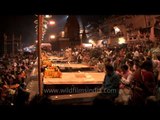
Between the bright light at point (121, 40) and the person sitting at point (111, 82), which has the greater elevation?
the bright light at point (121, 40)

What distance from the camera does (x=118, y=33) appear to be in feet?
72.4

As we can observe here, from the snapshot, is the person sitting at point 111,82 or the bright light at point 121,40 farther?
the bright light at point 121,40

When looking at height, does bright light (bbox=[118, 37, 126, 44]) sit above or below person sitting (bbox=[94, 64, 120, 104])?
above

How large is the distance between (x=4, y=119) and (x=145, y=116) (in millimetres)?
2465

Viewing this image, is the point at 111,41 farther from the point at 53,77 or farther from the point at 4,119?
the point at 4,119

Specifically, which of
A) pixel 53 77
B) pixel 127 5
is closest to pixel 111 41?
pixel 53 77

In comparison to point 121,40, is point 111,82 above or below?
below

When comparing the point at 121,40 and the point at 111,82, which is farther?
the point at 121,40

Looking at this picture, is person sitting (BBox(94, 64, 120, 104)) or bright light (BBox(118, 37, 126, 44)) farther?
bright light (BBox(118, 37, 126, 44))

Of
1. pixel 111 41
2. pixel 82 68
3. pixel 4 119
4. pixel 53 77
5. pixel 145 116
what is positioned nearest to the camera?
pixel 4 119

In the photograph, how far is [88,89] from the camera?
31.1 ft

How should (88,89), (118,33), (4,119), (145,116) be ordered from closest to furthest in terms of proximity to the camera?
(4,119) → (145,116) → (88,89) → (118,33)

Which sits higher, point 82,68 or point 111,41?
point 111,41

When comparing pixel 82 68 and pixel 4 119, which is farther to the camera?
pixel 82 68
